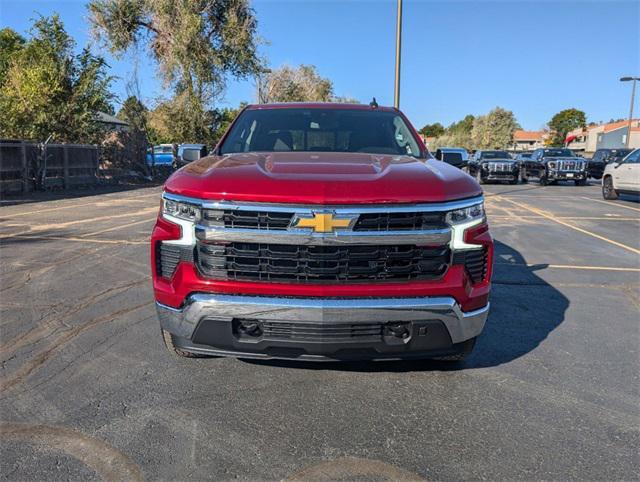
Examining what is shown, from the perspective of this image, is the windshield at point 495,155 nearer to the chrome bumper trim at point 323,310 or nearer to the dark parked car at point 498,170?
the dark parked car at point 498,170

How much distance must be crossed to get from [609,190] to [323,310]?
17.5 m

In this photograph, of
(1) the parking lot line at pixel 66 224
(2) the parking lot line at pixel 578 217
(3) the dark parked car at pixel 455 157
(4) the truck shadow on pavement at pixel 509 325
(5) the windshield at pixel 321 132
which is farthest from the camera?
(2) the parking lot line at pixel 578 217

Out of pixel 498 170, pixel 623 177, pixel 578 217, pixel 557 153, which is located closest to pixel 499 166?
pixel 498 170

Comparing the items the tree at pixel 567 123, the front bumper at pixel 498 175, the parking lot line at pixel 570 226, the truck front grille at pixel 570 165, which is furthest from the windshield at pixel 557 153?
the tree at pixel 567 123

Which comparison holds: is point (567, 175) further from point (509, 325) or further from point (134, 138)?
point (509, 325)

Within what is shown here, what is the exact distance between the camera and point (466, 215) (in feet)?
9.86

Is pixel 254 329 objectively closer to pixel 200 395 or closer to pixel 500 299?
pixel 200 395

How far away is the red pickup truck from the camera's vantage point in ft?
9.18

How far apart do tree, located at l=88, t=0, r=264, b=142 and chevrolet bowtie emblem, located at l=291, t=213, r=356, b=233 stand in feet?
86.7

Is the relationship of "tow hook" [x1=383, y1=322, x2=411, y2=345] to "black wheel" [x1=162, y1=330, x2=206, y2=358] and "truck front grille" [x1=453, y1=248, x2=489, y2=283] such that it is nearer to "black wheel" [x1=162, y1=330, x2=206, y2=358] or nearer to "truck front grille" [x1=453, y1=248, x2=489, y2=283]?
"truck front grille" [x1=453, y1=248, x2=489, y2=283]

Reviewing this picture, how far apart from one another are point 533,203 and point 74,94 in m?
17.3

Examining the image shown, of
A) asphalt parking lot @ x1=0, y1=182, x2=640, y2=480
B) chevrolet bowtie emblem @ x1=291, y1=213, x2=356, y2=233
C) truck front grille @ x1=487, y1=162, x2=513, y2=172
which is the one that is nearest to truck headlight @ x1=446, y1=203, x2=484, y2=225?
chevrolet bowtie emblem @ x1=291, y1=213, x2=356, y2=233

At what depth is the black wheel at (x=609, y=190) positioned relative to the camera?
1705 cm

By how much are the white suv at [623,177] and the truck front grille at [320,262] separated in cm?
1524
